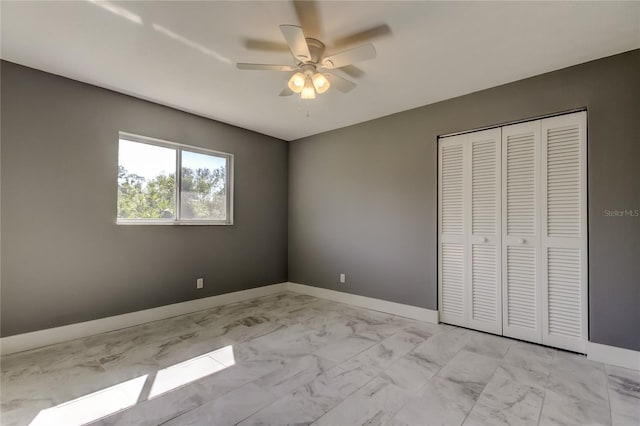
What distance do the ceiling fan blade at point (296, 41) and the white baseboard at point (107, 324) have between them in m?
3.22

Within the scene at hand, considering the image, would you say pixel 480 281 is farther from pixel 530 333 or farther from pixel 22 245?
pixel 22 245

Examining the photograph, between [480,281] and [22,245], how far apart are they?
14.9 ft

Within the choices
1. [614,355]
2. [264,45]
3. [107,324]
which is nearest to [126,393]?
[107,324]

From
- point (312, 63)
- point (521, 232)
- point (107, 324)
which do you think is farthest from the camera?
point (107, 324)

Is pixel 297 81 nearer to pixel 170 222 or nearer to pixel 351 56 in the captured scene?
pixel 351 56

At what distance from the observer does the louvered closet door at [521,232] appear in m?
2.92

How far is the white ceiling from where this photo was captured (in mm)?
2018

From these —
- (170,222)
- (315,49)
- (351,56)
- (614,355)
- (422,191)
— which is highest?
(315,49)

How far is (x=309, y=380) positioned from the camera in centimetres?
225

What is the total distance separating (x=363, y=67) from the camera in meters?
2.74

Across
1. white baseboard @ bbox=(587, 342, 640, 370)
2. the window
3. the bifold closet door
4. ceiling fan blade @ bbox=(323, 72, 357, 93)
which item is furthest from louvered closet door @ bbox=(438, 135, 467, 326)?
the window

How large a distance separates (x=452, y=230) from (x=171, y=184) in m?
3.48

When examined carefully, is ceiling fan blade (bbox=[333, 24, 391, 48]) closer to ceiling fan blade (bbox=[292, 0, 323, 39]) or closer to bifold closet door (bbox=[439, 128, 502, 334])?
ceiling fan blade (bbox=[292, 0, 323, 39])

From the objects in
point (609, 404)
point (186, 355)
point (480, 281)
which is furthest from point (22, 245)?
point (609, 404)
